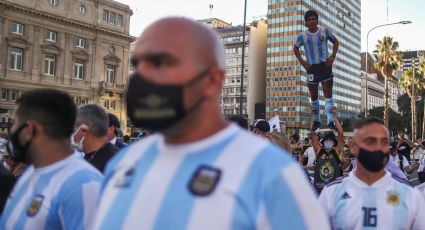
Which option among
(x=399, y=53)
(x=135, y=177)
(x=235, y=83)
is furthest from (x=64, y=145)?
(x=235, y=83)

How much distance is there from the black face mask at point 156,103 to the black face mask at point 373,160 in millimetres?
2455

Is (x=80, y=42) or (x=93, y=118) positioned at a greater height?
(x=80, y=42)

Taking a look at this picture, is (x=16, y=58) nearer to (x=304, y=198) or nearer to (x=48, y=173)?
(x=48, y=173)

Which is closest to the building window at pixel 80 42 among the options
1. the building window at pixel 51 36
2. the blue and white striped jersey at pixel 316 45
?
the building window at pixel 51 36

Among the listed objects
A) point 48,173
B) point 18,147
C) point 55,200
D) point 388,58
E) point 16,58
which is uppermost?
point 388,58

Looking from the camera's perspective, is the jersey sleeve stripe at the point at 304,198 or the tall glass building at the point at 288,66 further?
the tall glass building at the point at 288,66

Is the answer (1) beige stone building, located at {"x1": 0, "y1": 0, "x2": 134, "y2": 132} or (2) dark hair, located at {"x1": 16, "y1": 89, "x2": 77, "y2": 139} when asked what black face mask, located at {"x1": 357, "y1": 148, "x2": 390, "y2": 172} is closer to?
(2) dark hair, located at {"x1": 16, "y1": 89, "x2": 77, "y2": 139}

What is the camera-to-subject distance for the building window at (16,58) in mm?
46625

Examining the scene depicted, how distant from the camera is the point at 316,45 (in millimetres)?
10359

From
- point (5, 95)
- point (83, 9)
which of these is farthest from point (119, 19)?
point (5, 95)

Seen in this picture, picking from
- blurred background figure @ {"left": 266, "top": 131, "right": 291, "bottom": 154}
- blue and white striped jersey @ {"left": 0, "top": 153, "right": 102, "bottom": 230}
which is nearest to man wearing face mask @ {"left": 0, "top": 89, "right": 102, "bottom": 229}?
blue and white striped jersey @ {"left": 0, "top": 153, "right": 102, "bottom": 230}

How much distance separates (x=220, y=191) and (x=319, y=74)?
9.08m

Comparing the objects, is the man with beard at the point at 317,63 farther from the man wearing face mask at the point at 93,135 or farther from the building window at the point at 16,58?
the building window at the point at 16,58

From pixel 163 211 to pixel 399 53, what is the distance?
48.6 metres
